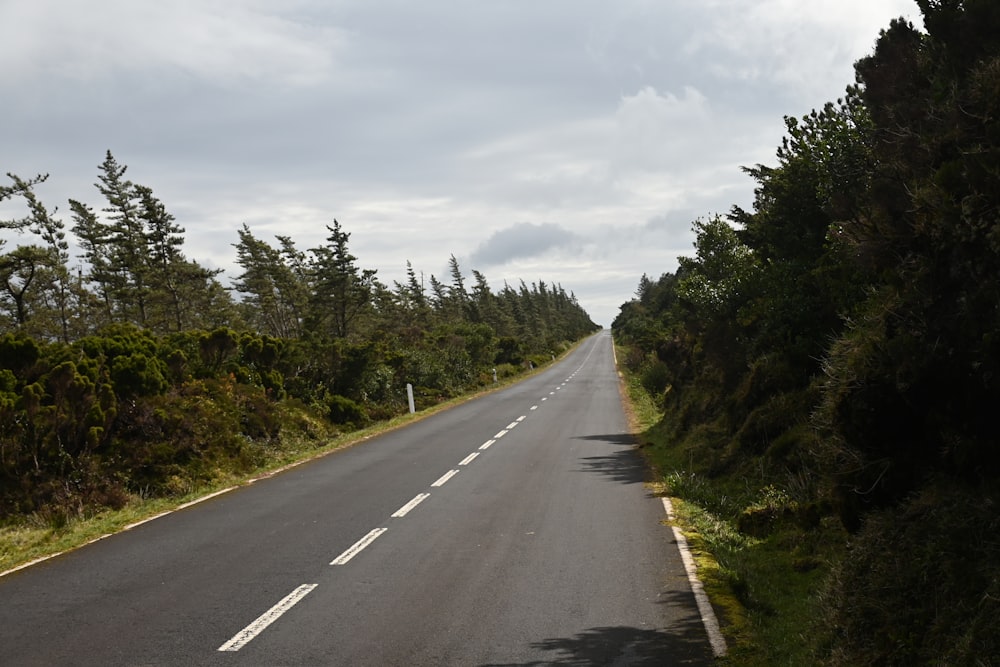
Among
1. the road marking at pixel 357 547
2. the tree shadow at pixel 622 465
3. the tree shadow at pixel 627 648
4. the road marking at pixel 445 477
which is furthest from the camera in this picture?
the tree shadow at pixel 622 465

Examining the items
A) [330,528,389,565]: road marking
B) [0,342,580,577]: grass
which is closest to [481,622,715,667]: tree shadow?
[330,528,389,565]: road marking

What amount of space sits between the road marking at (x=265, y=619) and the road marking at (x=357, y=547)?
92 cm

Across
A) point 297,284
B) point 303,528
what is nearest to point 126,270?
point 297,284

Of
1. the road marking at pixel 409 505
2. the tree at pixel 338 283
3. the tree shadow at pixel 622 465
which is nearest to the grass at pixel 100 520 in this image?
the road marking at pixel 409 505

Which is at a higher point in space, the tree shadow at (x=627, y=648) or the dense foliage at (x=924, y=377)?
the dense foliage at (x=924, y=377)

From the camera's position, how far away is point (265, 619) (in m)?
6.02

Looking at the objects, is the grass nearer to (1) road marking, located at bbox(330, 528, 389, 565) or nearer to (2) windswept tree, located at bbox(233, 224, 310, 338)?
(1) road marking, located at bbox(330, 528, 389, 565)

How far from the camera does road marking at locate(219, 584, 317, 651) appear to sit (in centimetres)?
547

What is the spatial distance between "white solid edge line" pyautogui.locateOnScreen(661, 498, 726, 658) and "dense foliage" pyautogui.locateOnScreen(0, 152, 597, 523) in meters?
9.48

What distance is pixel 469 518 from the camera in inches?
396

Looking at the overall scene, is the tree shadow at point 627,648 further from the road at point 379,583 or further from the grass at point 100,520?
the grass at point 100,520

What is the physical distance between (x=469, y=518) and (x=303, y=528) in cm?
222

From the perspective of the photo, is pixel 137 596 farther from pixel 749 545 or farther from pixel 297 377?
pixel 297 377

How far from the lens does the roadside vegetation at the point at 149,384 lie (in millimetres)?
12422
